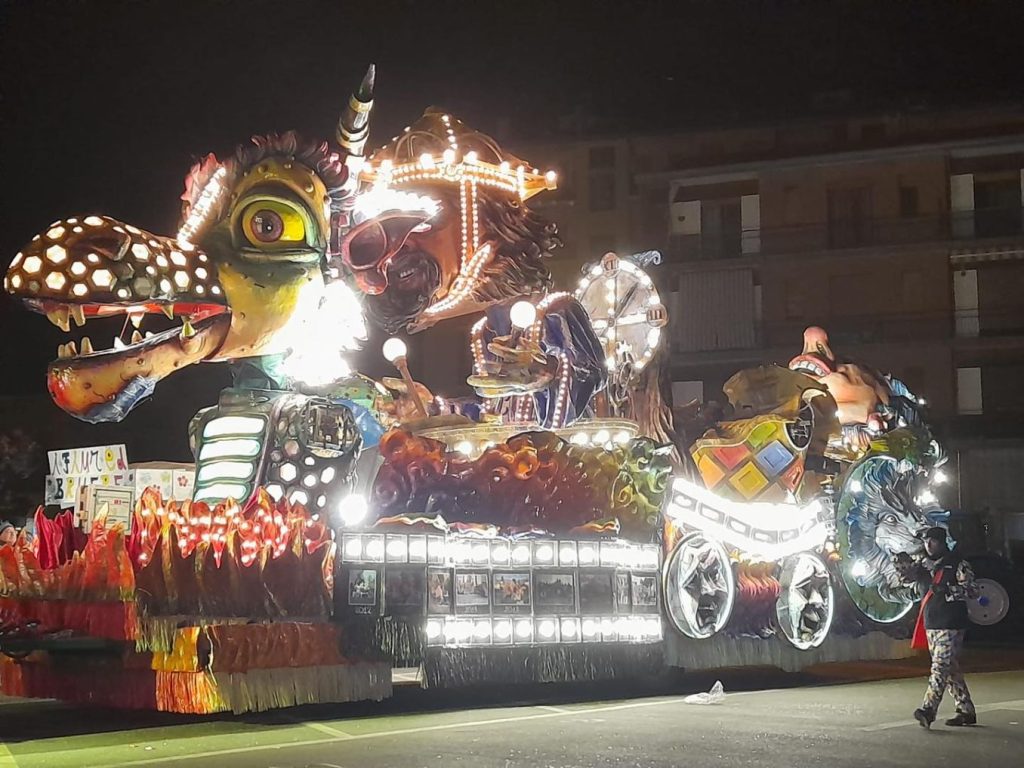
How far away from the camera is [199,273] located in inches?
449

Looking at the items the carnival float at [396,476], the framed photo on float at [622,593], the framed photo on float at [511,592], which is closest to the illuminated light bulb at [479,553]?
the carnival float at [396,476]

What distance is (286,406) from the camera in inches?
470

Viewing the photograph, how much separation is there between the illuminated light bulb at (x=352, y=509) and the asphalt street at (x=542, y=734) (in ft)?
5.77

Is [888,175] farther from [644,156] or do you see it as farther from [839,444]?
[839,444]

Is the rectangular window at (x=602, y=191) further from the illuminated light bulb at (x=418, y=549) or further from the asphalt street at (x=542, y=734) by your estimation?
the illuminated light bulb at (x=418, y=549)

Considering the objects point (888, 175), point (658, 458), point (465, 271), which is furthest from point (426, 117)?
point (888, 175)

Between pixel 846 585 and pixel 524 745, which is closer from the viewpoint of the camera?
pixel 524 745

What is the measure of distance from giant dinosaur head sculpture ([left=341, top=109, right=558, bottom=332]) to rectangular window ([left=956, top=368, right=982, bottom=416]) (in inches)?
871

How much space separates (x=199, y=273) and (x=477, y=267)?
3.40 meters

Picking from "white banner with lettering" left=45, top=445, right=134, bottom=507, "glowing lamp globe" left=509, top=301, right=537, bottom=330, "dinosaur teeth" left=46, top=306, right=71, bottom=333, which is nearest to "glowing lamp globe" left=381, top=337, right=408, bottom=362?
"glowing lamp globe" left=509, top=301, right=537, bottom=330

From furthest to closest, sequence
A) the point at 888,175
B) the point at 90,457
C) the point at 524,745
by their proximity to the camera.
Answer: the point at 888,175
the point at 90,457
the point at 524,745

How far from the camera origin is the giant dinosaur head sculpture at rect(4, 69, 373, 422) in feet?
34.4

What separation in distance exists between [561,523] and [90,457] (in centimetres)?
620

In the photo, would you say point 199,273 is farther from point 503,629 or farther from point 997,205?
point 997,205
